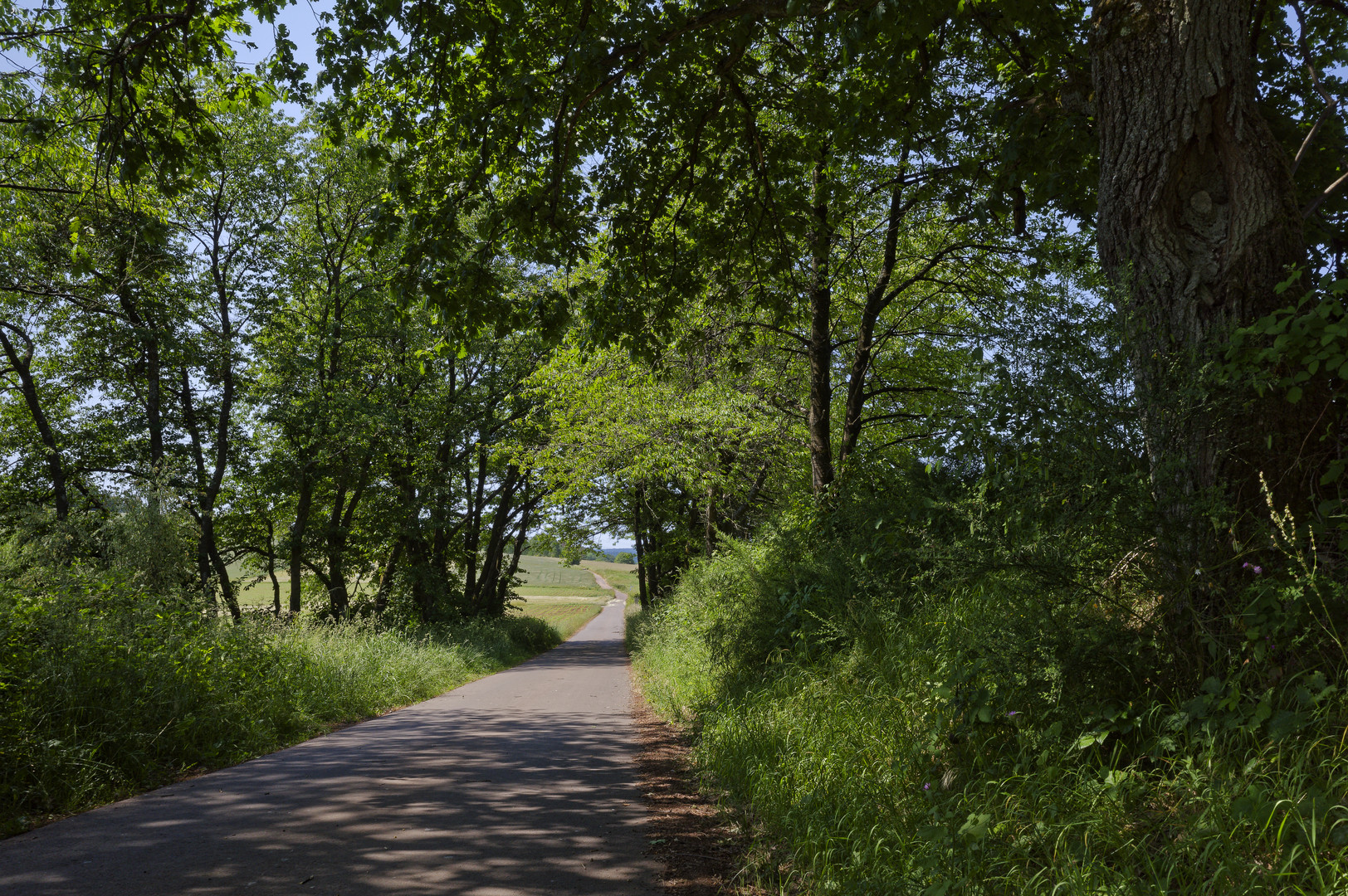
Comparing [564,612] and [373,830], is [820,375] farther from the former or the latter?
[564,612]

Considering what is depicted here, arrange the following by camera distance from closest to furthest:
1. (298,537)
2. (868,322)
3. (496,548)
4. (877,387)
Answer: (868,322) < (877,387) < (298,537) < (496,548)

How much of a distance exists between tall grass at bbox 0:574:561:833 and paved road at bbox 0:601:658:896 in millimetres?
418

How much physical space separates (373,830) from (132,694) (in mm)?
3587

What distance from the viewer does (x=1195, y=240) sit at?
4.11 m

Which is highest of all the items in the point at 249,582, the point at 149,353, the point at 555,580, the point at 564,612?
the point at 149,353

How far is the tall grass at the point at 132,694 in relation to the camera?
17.8 feet

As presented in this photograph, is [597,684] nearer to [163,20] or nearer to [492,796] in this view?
[492,796]

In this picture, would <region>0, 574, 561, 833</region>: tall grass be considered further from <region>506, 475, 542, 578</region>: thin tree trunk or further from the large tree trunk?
<region>506, 475, 542, 578</region>: thin tree trunk

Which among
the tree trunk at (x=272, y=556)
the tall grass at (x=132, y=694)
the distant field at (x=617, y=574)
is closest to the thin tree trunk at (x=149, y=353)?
the tree trunk at (x=272, y=556)

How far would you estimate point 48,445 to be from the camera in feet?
53.9

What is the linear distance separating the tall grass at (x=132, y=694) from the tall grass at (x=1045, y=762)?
493cm

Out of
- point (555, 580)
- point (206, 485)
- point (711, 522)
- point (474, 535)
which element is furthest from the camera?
point (555, 580)

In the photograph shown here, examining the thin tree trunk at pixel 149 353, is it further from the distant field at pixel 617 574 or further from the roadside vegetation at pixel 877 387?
the distant field at pixel 617 574

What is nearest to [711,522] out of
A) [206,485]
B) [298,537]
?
[298,537]
